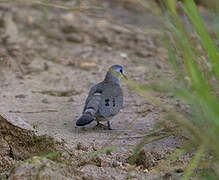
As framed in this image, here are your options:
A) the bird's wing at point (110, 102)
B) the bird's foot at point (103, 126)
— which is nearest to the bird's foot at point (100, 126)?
the bird's foot at point (103, 126)

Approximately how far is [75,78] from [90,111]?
1922 millimetres

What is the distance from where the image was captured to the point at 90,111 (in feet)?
14.4

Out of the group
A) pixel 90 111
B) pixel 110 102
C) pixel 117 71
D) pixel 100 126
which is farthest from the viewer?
pixel 117 71

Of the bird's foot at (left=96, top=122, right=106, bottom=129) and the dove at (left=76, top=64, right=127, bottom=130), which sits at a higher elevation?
the dove at (left=76, top=64, right=127, bottom=130)

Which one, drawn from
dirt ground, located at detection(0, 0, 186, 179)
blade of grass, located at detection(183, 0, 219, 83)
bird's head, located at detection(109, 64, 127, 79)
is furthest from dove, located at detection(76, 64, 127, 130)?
blade of grass, located at detection(183, 0, 219, 83)

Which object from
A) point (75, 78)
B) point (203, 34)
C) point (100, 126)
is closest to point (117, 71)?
point (100, 126)

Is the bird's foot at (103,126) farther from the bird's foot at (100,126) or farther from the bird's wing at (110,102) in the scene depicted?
the bird's wing at (110,102)

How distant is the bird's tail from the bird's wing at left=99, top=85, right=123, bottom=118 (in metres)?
0.06

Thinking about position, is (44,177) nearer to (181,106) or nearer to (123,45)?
(181,106)

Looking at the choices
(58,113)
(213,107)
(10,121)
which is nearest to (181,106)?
(58,113)

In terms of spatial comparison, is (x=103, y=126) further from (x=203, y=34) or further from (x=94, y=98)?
(x=203, y=34)

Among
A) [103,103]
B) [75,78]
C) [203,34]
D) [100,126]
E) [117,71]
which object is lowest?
[75,78]

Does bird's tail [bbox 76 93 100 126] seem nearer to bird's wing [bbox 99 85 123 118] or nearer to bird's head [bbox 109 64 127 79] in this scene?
bird's wing [bbox 99 85 123 118]

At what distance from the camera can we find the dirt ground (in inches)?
135
